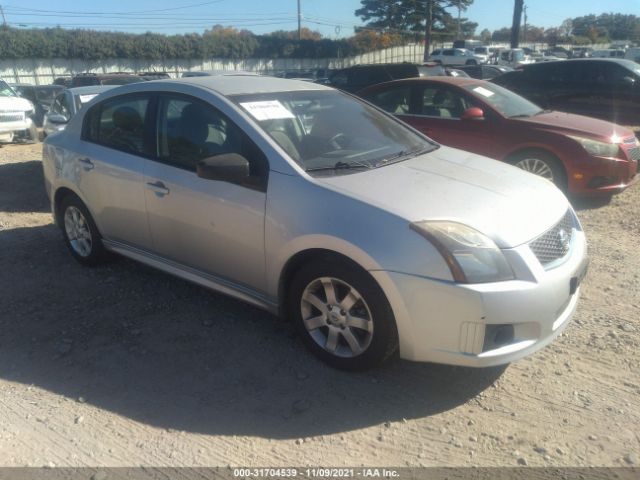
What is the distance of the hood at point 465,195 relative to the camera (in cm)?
295

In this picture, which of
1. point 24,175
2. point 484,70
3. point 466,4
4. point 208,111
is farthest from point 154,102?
point 466,4

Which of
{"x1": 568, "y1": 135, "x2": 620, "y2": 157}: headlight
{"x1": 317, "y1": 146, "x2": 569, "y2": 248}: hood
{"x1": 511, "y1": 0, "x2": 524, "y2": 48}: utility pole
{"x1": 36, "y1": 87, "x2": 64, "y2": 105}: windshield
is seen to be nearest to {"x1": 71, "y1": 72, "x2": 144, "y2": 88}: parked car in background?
{"x1": 36, "y1": 87, "x2": 64, "y2": 105}: windshield

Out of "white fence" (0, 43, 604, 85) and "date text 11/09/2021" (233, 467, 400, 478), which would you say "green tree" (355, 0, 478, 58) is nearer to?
"white fence" (0, 43, 604, 85)

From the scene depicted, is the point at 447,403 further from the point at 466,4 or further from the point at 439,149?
the point at 466,4

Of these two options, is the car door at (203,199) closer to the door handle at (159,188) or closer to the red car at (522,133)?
the door handle at (159,188)

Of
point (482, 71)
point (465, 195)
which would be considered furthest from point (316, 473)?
point (482, 71)

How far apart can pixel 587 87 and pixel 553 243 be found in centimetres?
976

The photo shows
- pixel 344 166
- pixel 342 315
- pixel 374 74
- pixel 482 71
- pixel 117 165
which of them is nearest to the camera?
pixel 342 315

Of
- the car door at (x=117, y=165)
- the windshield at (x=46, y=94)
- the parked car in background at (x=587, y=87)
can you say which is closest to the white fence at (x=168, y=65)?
the windshield at (x=46, y=94)

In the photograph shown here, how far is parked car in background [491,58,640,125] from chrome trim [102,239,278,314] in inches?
393

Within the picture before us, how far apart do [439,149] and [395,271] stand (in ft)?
5.70

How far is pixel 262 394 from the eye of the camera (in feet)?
10.3

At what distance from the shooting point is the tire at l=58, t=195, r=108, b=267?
4770 millimetres

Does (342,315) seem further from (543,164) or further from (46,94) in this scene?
(46,94)
